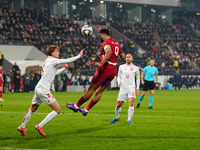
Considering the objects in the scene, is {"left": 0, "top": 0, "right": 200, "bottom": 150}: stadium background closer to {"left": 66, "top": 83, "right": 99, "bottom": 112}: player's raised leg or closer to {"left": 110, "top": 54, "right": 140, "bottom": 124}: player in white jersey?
{"left": 66, "top": 83, "right": 99, "bottom": 112}: player's raised leg

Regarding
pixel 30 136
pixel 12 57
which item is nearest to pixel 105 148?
pixel 30 136

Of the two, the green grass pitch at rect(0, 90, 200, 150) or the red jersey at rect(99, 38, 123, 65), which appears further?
the red jersey at rect(99, 38, 123, 65)

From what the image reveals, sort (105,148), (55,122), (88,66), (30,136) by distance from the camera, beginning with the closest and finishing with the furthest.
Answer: (105,148) → (30,136) → (55,122) → (88,66)

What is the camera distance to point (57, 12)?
57750 mm

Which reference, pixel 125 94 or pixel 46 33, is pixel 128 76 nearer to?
pixel 125 94

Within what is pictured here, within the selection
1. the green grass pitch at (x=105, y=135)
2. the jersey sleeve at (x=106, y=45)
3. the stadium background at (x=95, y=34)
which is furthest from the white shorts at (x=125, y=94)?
the stadium background at (x=95, y=34)

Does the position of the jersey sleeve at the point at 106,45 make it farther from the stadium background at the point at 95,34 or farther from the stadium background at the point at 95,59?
the stadium background at the point at 95,34

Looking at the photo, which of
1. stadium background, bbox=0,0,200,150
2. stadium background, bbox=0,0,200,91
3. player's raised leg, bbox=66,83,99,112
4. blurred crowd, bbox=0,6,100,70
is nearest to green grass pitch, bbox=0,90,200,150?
stadium background, bbox=0,0,200,150

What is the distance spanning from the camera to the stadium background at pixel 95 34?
4206 cm

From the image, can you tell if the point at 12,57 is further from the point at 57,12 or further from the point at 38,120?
the point at 38,120

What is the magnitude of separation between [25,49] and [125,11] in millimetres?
26712

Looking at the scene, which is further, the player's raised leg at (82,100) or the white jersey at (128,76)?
the white jersey at (128,76)

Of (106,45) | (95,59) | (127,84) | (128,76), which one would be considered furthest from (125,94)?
(95,59)

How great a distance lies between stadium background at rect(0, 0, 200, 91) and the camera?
4206 centimetres
